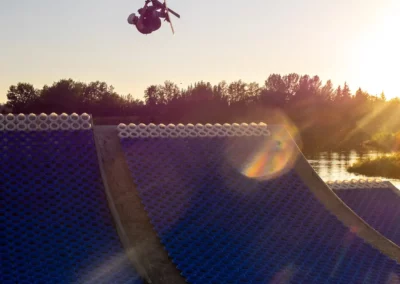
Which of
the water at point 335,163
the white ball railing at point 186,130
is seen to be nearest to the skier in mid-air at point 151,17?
the white ball railing at point 186,130

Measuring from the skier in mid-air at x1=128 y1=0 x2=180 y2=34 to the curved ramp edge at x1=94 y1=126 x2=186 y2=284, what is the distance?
531 centimetres

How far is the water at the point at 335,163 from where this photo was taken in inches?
1502

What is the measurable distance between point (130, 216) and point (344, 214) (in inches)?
152

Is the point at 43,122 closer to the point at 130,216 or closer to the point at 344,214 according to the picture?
the point at 130,216

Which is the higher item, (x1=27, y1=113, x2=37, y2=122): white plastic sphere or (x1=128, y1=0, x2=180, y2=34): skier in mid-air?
(x1=128, y1=0, x2=180, y2=34): skier in mid-air

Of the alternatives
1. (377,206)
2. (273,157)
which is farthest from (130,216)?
(377,206)

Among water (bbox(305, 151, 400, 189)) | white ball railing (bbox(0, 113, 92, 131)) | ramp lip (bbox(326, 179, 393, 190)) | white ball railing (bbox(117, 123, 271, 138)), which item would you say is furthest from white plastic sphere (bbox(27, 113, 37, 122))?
water (bbox(305, 151, 400, 189))

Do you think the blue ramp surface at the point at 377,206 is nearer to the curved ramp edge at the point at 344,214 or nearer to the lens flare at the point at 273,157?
the curved ramp edge at the point at 344,214

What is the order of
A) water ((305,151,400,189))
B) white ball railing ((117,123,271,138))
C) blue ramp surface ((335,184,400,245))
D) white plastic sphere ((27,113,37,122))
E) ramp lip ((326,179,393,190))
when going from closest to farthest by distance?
white plastic sphere ((27,113,37,122)) < white ball railing ((117,123,271,138)) < blue ramp surface ((335,184,400,245)) < ramp lip ((326,179,393,190)) < water ((305,151,400,189))

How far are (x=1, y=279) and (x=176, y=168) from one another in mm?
3532

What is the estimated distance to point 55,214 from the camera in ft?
24.4

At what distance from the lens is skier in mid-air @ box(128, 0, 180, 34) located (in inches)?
526

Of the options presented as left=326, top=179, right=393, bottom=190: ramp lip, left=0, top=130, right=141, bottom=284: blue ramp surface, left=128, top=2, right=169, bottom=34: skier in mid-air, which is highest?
left=128, top=2, right=169, bottom=34: skier in mid-air

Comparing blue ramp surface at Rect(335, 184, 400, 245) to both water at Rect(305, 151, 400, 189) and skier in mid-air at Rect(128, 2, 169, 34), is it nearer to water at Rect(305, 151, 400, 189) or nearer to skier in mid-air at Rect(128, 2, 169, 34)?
skier in mid-air at Rect(128, 2, 169, 34)
